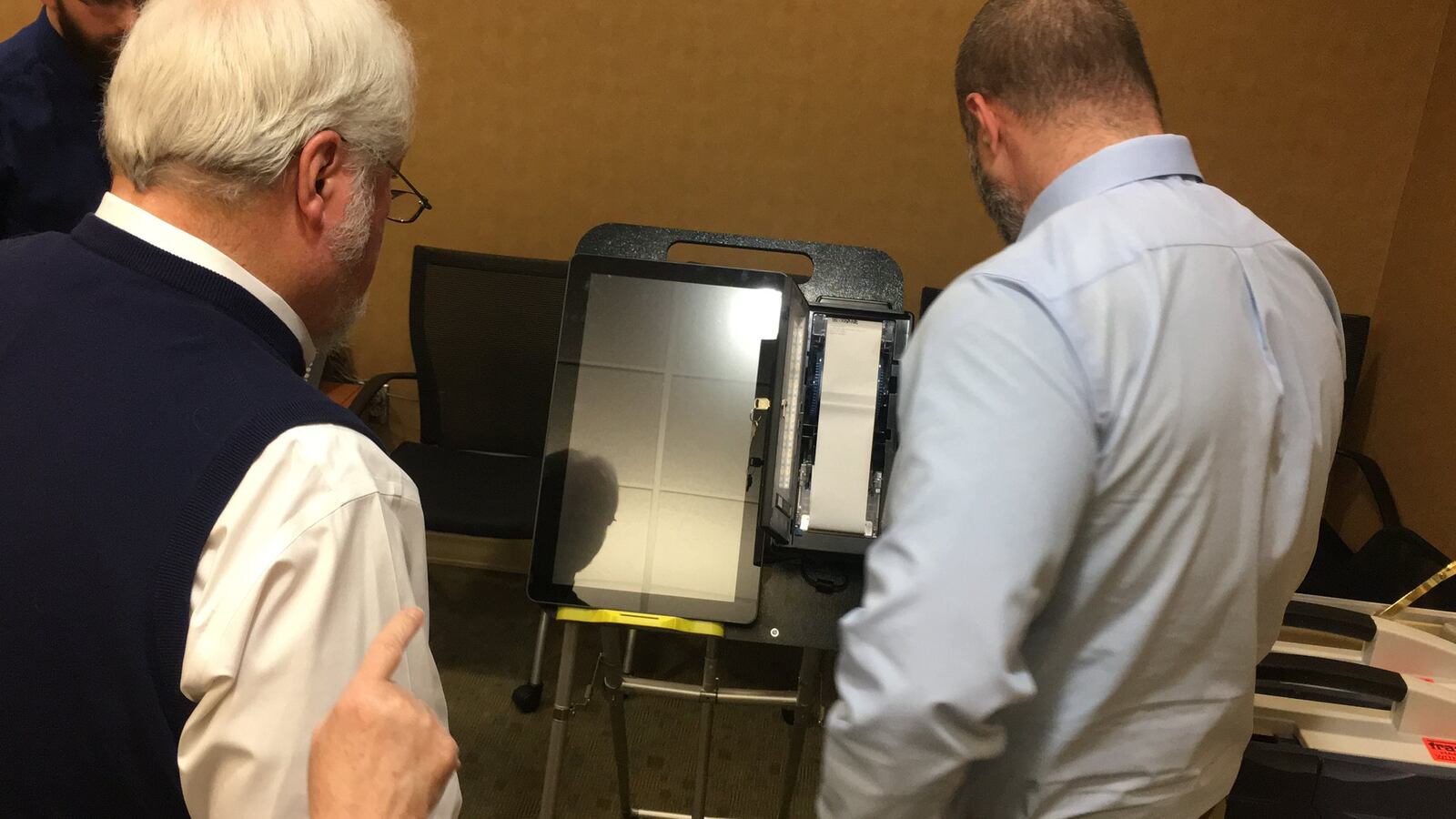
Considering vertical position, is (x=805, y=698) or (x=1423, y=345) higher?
(x=1423, y=345)

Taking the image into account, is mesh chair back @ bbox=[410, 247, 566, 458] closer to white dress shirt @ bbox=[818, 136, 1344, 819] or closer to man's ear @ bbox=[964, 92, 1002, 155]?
man's ear @ bbox=[964, 92, 1002, 155]

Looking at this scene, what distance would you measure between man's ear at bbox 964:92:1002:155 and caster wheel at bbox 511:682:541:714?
5.79ft

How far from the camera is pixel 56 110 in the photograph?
4.79ft

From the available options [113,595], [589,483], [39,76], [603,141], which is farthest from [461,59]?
[113,595]

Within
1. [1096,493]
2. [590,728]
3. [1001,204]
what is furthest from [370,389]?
[1096,493]

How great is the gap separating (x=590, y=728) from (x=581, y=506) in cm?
112

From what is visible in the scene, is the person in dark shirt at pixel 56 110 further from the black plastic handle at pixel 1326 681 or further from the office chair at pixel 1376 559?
the office chair at pixel 1376 559

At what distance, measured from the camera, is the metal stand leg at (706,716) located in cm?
160

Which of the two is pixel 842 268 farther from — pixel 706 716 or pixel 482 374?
pixel 482 374

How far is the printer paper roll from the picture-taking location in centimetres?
134

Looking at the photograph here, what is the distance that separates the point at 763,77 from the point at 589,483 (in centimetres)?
148

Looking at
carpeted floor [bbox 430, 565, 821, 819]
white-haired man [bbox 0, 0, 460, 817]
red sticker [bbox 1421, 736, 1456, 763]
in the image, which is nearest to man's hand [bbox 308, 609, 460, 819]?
white-haired man [bbox 0, 0, 460, 817]

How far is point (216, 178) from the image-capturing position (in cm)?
77

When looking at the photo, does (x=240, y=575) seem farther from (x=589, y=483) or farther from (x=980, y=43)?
(x=980, y=43)
